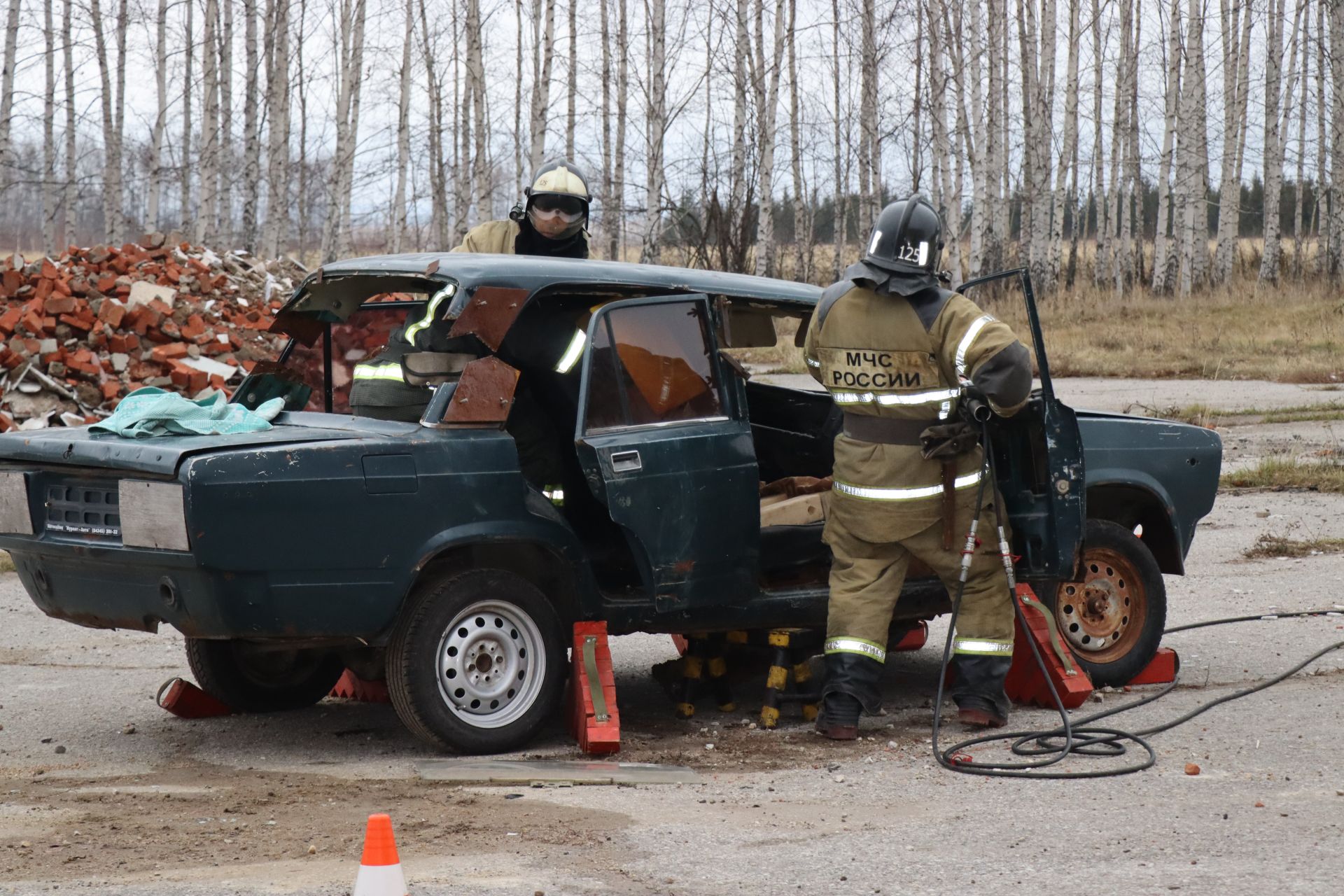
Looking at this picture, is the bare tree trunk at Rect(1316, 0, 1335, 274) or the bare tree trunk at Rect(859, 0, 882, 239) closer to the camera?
the bare tree trunk at Rect(859, 0, 882, 239)

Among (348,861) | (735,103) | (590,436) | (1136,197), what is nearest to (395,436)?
(590,436)

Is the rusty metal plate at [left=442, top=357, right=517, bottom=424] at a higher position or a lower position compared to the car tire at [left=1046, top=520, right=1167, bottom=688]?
higher

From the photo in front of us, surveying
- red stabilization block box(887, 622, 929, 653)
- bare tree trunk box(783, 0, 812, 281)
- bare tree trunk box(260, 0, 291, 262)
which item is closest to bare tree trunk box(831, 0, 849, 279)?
bare tree trunk box(783, 0, 812, 281)

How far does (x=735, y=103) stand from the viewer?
2650cm

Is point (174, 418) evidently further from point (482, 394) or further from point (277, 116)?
point (277, 116)

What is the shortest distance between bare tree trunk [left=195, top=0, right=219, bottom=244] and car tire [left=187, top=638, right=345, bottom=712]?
1993 centimetres

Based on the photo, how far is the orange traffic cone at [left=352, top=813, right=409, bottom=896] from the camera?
320cm

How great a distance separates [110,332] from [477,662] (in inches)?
480

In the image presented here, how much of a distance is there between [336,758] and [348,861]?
1.53 metres

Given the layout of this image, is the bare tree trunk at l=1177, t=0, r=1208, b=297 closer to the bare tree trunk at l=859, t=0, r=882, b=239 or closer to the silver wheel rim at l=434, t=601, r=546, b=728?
the bare tree trunk at l=859, t=0, r=882, b=239

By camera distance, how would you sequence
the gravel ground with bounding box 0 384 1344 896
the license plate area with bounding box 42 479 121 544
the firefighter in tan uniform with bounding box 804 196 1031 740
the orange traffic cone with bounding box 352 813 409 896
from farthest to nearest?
the firefighter in tan uniform with bounding box 804 196 1031 740
the license plate area with bounding box 42 479 121 544
the gravel ground with bounding box 0 384 1344 896
the orange traffic cone with bounding box 352 813 409 896

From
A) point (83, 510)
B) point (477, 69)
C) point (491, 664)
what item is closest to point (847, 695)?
point (491, 664)

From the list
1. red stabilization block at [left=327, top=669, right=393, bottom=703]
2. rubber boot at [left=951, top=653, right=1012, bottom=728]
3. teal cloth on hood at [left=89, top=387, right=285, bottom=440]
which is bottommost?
red stabilization block at [left=327, top=669, right=393, bottom=703]

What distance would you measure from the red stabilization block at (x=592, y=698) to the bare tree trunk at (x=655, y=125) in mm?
19217
